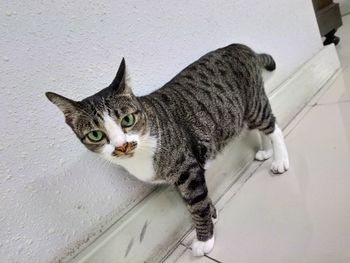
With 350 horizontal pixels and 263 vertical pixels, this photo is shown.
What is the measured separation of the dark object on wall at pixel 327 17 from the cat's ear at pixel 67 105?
1645 millimetres

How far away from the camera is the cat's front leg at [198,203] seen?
2.70 ft

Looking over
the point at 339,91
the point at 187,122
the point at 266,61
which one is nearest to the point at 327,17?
the point at 339,91

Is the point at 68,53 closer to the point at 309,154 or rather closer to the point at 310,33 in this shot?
the point at 309,154

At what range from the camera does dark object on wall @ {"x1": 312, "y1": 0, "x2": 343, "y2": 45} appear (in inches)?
72.9

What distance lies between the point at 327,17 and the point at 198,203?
1.58 meters

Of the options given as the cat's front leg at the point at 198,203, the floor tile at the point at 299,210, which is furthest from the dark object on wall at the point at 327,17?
the cat's front leg at the point at 198,203

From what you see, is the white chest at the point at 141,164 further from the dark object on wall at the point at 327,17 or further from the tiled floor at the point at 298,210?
the dark object on wall at the point at 327,17

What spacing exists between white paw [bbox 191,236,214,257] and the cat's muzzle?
1.06ft

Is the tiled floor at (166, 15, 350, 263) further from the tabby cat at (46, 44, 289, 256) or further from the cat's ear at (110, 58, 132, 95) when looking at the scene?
the cat's ear at (110, 58, 132, 95)

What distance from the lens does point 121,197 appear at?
0.87 metres

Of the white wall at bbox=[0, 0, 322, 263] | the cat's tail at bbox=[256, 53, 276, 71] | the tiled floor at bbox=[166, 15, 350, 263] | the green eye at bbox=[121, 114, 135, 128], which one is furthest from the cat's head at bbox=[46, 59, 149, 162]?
the cat's tail at bbox=[256, 53, 276, 71]

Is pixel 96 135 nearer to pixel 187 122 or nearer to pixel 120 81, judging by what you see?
pixel 120 81

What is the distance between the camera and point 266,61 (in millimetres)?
1201

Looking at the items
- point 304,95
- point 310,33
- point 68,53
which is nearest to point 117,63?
point 68,53
